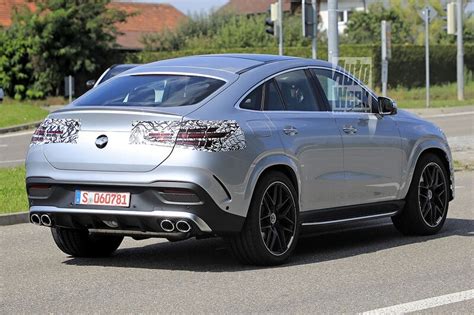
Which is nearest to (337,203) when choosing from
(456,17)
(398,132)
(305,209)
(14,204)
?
(305,209)

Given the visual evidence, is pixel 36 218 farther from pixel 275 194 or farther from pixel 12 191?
pixel 12 191

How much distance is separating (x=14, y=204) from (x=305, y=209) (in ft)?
16.0

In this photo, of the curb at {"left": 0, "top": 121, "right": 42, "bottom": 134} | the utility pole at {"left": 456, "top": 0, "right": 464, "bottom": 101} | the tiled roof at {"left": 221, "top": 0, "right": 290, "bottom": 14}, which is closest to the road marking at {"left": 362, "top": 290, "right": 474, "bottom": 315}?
the curb at {"left": 0, "top": 121, "right": 42, "bottom": 134}

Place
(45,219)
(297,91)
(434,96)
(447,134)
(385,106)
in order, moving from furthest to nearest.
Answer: (434,96) → (447,134) → (385,106) → (297,91) → (45,219)

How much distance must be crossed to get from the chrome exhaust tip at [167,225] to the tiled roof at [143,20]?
212ft

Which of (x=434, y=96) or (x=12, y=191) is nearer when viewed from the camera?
(x=12, y=191)

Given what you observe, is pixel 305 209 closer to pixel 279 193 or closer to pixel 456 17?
pixel 279 193

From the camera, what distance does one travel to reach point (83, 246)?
9.90 m

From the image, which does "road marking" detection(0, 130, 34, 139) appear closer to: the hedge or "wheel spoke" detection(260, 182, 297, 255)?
the hedge

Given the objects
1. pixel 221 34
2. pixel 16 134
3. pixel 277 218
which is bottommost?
pixel 16 134

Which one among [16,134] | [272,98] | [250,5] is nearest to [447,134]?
[16,134]

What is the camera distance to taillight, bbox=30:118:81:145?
9211 mm

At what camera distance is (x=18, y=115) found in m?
40.7

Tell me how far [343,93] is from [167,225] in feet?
8.33
